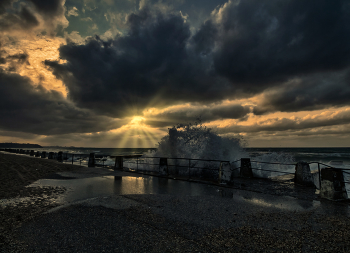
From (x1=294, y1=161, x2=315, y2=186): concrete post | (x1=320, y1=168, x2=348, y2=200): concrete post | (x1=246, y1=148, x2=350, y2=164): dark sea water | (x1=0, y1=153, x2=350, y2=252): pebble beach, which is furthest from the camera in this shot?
(x1=246, y1=148, x2=350, y2=164): dark sea water

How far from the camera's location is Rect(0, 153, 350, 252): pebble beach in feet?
11.1

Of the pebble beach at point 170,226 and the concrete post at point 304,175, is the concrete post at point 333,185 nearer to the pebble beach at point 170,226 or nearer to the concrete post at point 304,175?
the pebble beach at point 170,226

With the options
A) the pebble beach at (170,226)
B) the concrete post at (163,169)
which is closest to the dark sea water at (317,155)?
the concrete post at (163,169)

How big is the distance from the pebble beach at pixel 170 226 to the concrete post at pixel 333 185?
0.37 m

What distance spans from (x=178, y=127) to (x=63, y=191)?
11307 mm

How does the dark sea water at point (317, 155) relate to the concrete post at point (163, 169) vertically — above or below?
below

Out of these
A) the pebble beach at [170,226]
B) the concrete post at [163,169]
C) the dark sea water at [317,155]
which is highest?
the concrete post at [163,169]

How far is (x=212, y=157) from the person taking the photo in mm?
16141

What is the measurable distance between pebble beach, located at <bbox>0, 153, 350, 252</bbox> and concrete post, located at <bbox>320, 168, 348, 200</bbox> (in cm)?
37

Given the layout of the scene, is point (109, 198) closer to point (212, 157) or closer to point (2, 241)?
point (2, 241)

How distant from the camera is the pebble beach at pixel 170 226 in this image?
3.38 meters

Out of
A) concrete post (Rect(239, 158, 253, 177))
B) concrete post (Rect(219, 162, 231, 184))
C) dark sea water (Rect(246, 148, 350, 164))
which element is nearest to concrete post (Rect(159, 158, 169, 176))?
concrete post (Rect(219, 162, 231, 184))

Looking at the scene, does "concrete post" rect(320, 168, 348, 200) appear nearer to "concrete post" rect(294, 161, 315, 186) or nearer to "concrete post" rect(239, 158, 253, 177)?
"concrete post" rect(294, 161, 315, 186)

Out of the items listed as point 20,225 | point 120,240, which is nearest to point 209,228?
point 120,240
